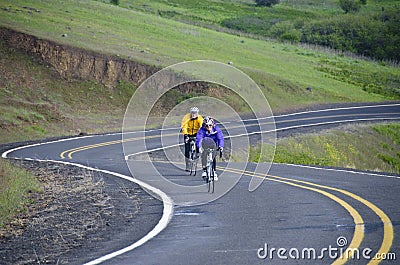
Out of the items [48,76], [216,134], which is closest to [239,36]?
[48,76]

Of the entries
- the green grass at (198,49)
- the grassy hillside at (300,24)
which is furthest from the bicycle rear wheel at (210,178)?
the grassy hillside at (300,24)

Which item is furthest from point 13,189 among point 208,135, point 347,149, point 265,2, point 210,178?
point 265,2

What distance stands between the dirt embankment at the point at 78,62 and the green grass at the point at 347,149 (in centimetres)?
1747

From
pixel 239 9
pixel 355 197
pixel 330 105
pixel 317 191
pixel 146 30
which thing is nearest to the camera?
pixel 355 197

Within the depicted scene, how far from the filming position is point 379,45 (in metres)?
91.8

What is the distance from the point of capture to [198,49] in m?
63.8

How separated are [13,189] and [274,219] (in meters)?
6.52

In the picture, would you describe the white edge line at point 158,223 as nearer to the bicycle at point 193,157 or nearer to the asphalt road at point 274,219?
the asphalt road at point 274,219

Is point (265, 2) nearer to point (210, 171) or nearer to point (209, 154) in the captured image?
point (209, 154)

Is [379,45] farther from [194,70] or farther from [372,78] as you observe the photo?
[194,70]

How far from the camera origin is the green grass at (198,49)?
54500 mm

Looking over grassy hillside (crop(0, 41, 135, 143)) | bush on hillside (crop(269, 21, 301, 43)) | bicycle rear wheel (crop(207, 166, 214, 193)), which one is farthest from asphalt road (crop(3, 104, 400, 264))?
bush on hillside (crop(269, 21, 301, 43))

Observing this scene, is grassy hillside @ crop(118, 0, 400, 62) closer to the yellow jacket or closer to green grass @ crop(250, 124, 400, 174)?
green grass @ crop(250, 124, 400, 174)

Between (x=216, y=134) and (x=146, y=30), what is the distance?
5301cm
